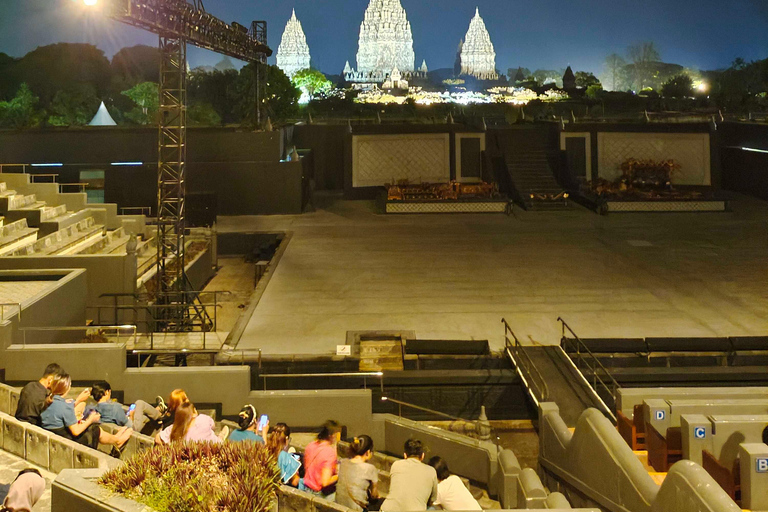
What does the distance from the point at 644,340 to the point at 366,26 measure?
554 feet

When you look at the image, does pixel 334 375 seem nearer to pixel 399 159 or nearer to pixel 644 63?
pixel 399 159

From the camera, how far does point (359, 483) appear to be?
6895 millimetres

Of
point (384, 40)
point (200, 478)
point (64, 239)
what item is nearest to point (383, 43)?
point (384, 40)

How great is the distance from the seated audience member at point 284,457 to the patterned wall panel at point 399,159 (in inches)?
972

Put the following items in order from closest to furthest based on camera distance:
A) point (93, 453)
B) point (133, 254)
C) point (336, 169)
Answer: point (93, 453)
point (133, 254)
point (336, 169)

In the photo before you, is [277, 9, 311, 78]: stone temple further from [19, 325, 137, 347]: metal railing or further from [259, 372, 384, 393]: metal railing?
[259, 372, 384, 393]: metal railing

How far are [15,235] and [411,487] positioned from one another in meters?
14.4

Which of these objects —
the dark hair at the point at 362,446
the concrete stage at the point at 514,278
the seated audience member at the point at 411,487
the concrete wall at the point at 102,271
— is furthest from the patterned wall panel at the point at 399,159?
the seated audience member at the point at 411,487

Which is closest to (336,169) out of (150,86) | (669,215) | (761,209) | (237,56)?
(237,56)

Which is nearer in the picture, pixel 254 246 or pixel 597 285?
pixel 597 285

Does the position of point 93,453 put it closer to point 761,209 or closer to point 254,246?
point 254,246

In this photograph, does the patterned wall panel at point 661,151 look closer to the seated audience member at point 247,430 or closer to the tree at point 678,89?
the seated audience member at point 247,430

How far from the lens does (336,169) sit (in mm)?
35094

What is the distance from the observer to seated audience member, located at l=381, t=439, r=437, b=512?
20.8ft
